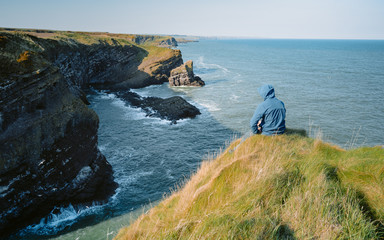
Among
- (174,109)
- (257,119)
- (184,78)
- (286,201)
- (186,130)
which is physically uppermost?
(257,119)

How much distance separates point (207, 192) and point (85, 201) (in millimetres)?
14202

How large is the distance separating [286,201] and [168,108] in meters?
33.6

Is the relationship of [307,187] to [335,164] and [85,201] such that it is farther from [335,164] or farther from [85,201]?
[85,201]

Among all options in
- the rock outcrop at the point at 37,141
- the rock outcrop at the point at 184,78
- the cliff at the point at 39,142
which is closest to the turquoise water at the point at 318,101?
the rock outcrop at the point at 184,78

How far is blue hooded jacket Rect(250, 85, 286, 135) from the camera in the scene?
838 centimetres

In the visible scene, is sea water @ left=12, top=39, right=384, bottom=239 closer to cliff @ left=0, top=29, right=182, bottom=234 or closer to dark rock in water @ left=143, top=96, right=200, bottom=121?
cliff @ left=0, top=29, right=182, bottom=234

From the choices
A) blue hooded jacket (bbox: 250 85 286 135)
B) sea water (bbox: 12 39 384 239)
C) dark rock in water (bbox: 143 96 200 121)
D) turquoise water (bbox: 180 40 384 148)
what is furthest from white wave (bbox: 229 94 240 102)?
blue hooded jacket (bbox: 250 85 286 135)

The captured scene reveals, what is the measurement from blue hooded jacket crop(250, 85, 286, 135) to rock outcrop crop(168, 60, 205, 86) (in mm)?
49504

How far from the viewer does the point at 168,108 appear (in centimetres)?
3762

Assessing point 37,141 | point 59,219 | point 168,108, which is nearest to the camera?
point 37,141

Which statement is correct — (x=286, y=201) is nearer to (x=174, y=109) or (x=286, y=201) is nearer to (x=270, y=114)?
(x=270, y=114)

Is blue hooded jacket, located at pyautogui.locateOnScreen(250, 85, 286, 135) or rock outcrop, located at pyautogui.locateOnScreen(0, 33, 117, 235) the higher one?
blue hooded jacket, located at pyautogui.locateOnScreen(250, 85, 286, 135)

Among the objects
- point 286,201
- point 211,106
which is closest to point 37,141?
point 286,201

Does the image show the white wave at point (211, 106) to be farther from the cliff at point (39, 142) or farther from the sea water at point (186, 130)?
the cliff at point (39, 142)
